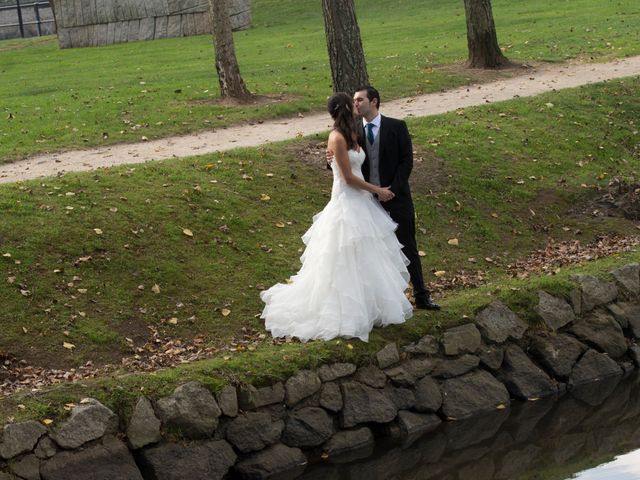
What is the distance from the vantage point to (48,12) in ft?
161

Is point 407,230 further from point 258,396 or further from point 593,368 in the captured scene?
point 593,368

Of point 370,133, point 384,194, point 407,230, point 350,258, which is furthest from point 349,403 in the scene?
point 370,133

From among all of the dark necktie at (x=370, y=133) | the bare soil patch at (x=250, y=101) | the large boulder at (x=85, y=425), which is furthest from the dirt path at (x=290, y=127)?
the large boulder at (x=85, y=425)

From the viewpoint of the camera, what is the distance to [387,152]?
12102 mm

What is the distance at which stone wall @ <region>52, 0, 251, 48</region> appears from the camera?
35719 mm

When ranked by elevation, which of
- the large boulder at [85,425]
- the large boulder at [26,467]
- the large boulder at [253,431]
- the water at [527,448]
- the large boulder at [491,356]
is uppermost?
the large boulder at [85,425]

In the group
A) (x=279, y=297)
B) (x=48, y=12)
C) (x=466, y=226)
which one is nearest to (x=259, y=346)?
(x=279, y=297)

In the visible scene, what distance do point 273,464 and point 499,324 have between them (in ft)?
10.7

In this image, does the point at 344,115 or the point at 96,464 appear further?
the point at 344,115

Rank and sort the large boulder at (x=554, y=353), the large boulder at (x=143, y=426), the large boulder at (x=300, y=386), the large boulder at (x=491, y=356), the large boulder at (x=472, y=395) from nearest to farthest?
the large boulder at (x=143, y=426) → the large boulder at (x=300, y=386) → the large boulder at (x=472, y=395) → the large boulder at (x=491, y=356) → the large boulder at (x=554, y=353)

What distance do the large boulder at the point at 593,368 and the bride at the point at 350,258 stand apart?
2391 mm

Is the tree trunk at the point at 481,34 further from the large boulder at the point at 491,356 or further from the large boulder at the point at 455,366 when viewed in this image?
the large boulder at the point at 455,366

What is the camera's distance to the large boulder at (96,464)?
1002cm

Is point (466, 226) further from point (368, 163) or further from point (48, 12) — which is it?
point (48, 12)
